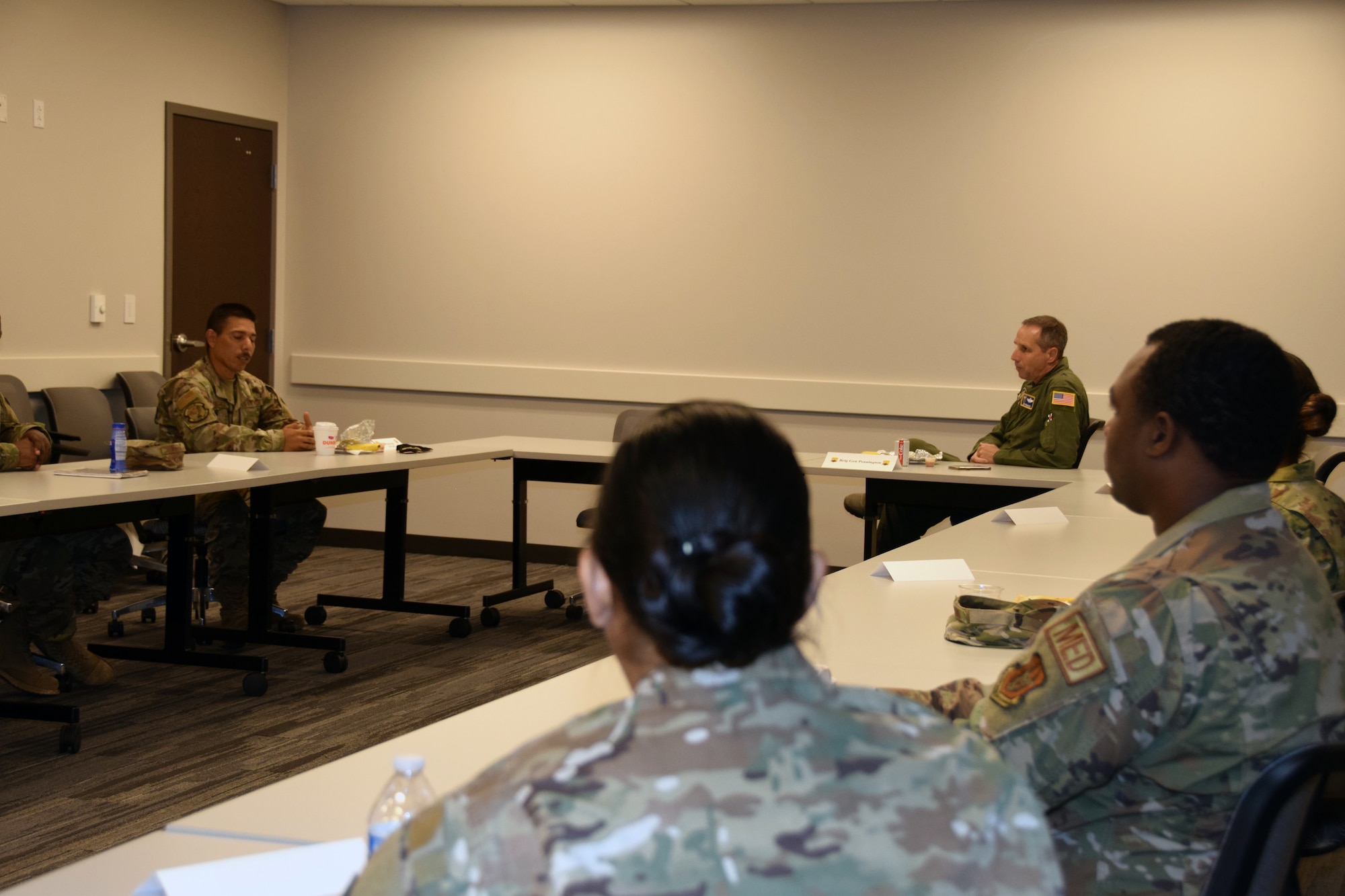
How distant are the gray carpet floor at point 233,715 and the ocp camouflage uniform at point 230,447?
1.08 ft

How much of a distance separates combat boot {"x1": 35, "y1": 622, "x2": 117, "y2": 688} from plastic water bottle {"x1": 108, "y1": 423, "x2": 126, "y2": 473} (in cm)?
57

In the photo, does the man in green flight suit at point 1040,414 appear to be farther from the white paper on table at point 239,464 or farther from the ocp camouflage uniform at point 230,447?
the white paper on table at point 239,464

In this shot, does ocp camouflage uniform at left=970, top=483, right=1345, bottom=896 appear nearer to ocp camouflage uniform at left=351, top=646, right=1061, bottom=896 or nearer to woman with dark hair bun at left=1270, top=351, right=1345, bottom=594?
ocp camouflage uniform at left=351, top=646, right=1061, bottom=896

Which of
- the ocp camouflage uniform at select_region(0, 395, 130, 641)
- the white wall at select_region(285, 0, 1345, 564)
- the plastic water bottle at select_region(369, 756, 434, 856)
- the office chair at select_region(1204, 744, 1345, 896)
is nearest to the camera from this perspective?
the office chair at select_region(1204, 744, 1345, 896)

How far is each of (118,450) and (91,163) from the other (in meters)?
2.57

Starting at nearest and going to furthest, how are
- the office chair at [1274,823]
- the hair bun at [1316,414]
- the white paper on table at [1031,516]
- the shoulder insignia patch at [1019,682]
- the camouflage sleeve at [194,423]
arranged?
the office chair at [1274,823] < the shoulder insignia patch at [1019,682] < the hair bun at [1316,414] < the white paper on table at [1031,516] < the camouflage sleeve at [194,423]

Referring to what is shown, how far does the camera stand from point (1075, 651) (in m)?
1.32

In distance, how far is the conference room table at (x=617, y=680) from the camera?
4.32 ft

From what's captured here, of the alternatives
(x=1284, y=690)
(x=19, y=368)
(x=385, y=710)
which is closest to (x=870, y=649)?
(x=1284, y=690)

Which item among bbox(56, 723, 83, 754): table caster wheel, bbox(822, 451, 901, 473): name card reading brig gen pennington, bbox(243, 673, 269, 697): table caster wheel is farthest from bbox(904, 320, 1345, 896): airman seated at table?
bbox(822, 451, 901, 473): name card reading brig gen pennington

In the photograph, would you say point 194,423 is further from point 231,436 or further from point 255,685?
point 255,685

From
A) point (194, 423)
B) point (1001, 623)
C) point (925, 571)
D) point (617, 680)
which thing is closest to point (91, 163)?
point (194, 423)

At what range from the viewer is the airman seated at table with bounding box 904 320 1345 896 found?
1.30 m

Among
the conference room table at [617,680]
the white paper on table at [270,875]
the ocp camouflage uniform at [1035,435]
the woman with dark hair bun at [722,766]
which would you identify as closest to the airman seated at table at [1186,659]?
the conference room table at [617,680]
